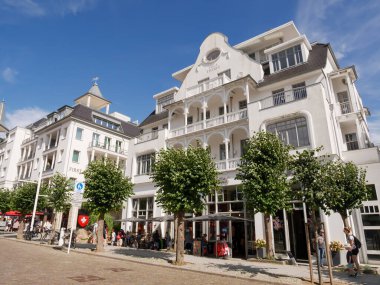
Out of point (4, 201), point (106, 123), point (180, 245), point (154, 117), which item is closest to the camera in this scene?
point (180, 245)

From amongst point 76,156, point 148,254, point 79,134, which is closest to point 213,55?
point 148,254

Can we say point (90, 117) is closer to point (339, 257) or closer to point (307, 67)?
point (307, 67)

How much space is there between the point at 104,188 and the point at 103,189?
116 mm

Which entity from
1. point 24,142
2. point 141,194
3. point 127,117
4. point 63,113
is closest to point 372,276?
point 141,194

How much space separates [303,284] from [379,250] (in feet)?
32.4

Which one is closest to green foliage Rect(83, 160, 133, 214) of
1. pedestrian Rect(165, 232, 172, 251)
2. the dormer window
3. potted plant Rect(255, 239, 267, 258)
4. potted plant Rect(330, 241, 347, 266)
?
pedestrian Rect(165, 232, 172, 251)

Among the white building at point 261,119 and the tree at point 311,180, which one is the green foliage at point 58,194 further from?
the tree at point 311,180

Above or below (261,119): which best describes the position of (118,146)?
above

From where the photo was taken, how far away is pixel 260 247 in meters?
18.5

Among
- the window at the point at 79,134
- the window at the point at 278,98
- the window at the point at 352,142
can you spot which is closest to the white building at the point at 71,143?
the window at the point at 79,134

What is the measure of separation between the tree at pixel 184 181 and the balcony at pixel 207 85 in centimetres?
1101

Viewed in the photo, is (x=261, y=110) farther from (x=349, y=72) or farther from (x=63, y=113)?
(x=63, y=113)

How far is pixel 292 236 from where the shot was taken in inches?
720

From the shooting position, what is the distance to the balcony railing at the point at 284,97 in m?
20.5
